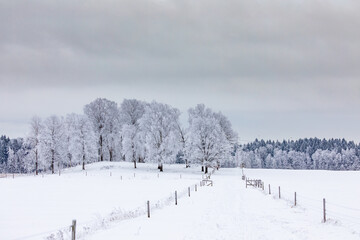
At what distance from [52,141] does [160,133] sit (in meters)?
24.2

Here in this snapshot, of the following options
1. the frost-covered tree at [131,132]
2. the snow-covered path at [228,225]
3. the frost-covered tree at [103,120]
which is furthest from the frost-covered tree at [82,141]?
the snow-covered path at [228,225]

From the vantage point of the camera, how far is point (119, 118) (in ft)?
281

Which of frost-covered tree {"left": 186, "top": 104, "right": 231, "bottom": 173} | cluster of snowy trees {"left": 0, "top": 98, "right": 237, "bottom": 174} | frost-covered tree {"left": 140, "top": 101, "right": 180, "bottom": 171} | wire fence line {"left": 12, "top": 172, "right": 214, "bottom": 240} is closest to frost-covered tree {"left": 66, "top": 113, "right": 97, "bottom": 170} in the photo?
cluster of snowy trees {"left": 0, "top": 98, "right": 237, "bottom": 174}

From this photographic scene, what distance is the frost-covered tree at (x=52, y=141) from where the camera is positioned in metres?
75.2

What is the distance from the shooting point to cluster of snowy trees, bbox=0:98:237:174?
2953 inches

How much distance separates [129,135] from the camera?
7712 centimetres

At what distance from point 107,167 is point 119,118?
13.8 metres

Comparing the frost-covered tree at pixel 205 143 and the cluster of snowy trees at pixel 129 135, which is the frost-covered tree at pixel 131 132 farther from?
the frost-covered tree at pixel 205 143

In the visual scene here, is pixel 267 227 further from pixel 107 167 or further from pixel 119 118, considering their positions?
pixel 119 118

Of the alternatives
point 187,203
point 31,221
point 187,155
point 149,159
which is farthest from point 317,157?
point 31,221

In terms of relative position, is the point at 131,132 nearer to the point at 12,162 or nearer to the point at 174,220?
the point at 174,220

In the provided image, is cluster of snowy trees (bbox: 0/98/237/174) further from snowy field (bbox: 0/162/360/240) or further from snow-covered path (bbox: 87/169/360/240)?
snow-covered path (bbox: 87/169/360/240)

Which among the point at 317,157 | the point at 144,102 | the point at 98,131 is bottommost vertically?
the point at 317,157

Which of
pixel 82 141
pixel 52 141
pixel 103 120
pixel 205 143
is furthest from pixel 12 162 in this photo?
pixel 205 143
